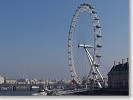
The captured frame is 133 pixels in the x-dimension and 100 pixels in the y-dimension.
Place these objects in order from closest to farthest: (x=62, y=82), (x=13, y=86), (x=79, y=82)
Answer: (x=79, y=82)
(x=62, y=82)
(x=13, y=86)

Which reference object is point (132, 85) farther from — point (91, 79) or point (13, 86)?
point (13, 86)

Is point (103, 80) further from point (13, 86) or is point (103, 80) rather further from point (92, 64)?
point (13, 86)

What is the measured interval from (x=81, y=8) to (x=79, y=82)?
2963mm

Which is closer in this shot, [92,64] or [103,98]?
→ [103,98]

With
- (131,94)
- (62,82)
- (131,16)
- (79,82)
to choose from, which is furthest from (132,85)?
(62,82)

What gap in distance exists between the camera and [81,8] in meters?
8.78

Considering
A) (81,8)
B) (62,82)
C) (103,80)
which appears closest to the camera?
(81,8)

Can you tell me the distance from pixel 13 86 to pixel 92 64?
23.9ft

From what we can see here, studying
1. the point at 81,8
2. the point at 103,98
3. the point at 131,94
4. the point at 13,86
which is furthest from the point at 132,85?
the point at 13,86

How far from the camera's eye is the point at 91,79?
1133 centimetres

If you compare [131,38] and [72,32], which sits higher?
[72,32]

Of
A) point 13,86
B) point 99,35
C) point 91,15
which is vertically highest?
point 91,15

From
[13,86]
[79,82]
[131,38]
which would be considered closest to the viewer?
[131,38]

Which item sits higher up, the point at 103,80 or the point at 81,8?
the point at 81,8
